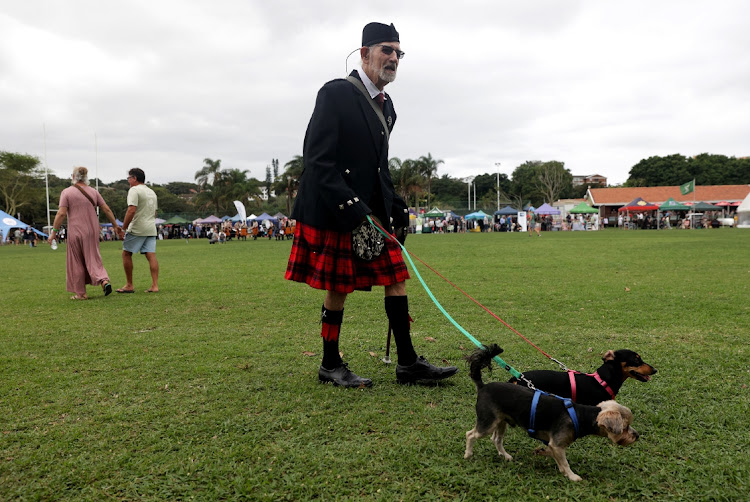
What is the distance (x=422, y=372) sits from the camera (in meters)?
3.38

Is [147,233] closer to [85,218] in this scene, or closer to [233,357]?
[85,218]

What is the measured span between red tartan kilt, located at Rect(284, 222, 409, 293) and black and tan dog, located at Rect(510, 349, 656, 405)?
1.17m

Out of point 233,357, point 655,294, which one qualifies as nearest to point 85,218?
point 233,357

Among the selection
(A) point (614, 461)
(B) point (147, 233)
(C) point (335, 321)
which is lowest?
(A) point (614, 461)

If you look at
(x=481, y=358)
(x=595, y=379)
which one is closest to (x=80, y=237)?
(x=481, y=358)

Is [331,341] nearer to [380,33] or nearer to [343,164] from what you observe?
[343,164]

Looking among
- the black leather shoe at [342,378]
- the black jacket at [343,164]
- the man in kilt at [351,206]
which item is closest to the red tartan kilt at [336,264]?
the man in kilt at [351,206]

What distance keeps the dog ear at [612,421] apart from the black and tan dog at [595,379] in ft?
1.75

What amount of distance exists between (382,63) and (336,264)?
1442 mm

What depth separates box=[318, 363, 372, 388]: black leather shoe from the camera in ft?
10.9

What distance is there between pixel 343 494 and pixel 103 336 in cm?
379

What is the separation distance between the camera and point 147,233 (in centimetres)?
782

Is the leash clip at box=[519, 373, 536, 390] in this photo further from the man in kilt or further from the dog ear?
the man in kilt

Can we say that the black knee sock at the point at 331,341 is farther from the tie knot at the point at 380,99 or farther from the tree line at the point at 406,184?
the tree line at the point at 406,184
